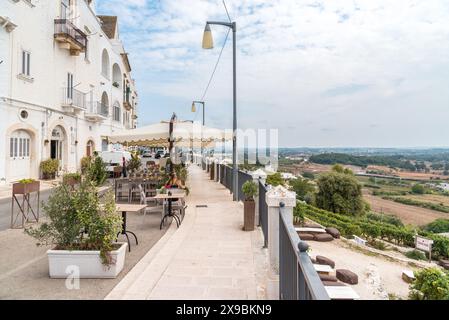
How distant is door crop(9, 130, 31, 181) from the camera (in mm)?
15047

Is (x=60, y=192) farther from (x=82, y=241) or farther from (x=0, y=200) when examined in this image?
(x=0, y=200)

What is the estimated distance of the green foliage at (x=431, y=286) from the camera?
289 cm

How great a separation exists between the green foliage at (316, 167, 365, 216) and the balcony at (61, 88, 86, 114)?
956 inches

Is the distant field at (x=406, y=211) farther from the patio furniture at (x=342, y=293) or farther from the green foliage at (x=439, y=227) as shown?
the patio furniture at (x=342, y=293)

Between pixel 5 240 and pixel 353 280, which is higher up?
pixel 5 240

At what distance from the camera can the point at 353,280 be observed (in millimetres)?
7656

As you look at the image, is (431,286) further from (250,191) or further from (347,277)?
(347,277)

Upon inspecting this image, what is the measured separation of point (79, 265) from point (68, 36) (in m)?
18.2

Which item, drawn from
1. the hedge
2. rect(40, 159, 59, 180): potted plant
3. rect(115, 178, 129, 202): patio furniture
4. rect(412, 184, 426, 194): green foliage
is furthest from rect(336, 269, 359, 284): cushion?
rect(412, 184, 426, 194): green foliage

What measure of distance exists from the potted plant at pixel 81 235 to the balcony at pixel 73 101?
17.3 metres

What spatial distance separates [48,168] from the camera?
17188mm

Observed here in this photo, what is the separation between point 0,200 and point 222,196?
764 cm

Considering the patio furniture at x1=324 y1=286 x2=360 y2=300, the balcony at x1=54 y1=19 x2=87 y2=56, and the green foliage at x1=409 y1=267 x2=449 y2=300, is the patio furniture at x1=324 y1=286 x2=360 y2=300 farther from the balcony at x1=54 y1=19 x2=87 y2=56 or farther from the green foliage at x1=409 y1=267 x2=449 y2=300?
the balcony at x1=54 y1=19 x2=87 y2=56
